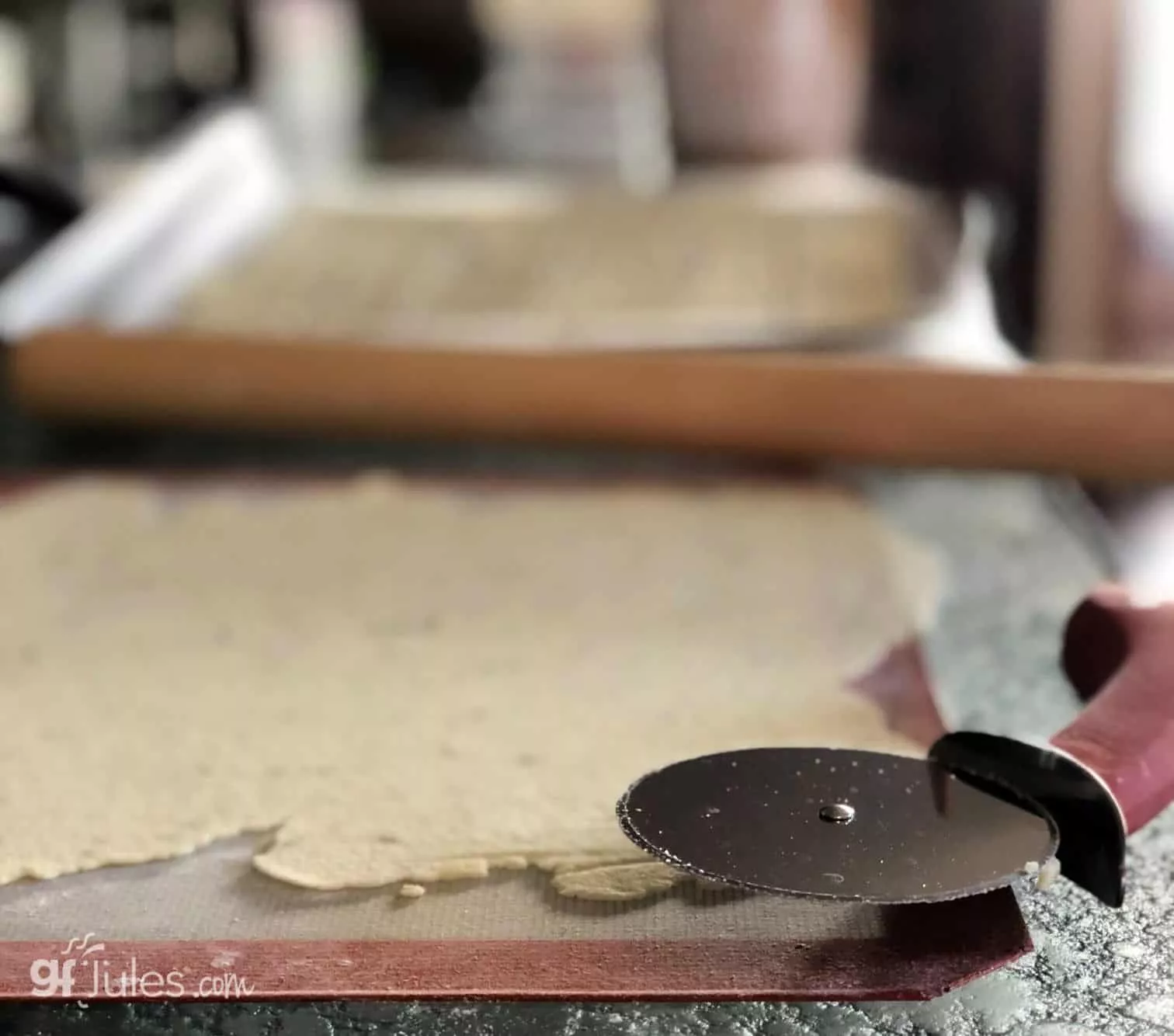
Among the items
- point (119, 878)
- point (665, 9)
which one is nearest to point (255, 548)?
point (119, 878)

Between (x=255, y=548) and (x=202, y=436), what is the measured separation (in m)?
0.21

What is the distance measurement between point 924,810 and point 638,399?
42cm

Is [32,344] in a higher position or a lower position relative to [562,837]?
higher

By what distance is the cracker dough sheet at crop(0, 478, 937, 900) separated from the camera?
0.48m

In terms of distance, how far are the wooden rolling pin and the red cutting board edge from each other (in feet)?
1.26

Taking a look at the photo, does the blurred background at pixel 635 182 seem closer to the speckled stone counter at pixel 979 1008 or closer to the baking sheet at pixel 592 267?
the baking sheet at pixel 592 267

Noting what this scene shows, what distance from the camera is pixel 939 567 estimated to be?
71 cm

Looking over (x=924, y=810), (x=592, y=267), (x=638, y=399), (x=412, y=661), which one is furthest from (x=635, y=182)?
(x=924, y=810)

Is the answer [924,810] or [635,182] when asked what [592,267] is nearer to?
[635,182]

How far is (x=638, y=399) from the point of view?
80 cm

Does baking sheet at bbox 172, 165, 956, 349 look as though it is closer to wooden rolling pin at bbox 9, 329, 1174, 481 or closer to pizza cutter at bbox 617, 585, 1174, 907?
wooden rolling pin at bbox 9, 329, 1174, 481

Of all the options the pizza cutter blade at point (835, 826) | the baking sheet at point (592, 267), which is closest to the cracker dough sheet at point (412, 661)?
the pizza cutter blade at point (835, 826)

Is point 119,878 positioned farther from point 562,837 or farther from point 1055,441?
point 1055,441

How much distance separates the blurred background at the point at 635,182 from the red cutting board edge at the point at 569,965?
0.51 meters
